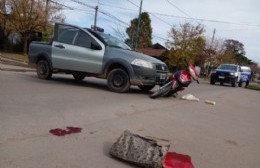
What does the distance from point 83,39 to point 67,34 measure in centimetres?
72

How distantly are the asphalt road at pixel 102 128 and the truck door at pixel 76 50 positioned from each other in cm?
173

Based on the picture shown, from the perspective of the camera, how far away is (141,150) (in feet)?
14.5

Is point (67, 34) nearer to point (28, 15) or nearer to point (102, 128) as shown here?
point (102, 128)

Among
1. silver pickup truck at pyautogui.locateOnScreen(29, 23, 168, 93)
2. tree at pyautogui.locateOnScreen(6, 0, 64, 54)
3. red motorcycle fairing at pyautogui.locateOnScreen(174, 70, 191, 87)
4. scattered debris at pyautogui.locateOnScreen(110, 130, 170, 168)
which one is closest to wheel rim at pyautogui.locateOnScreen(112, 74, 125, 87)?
silver pickup truck at pyautogui.locateOnScreen(29, 23, 168, 93)

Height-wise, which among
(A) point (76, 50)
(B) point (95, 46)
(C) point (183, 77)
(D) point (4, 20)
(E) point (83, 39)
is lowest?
(C) point (183, 77)

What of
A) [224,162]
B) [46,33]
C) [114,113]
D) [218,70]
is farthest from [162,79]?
[46,33]

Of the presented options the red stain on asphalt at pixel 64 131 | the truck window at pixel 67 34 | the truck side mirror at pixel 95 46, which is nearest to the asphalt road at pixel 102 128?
the red stain on asphalt at pixel 64 131

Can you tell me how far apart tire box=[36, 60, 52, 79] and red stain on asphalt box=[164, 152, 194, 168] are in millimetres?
8468

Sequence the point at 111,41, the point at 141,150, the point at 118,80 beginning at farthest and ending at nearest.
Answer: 1. the point at 111,41
2. the point at 118,80
3. the point at 141,150

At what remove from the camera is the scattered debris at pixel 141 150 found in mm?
4277

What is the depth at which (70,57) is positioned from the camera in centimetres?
1171

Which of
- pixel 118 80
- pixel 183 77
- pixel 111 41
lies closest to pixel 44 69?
pixel 111 41

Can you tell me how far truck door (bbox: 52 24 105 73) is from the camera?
11.3 m

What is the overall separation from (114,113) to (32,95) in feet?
7.73
